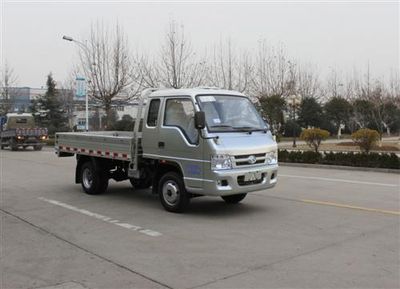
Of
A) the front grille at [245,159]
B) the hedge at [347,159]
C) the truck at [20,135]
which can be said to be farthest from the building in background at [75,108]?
the front grille at [245,159]

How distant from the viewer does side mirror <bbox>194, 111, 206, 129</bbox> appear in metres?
8.70

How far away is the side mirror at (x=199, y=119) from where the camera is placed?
870cm

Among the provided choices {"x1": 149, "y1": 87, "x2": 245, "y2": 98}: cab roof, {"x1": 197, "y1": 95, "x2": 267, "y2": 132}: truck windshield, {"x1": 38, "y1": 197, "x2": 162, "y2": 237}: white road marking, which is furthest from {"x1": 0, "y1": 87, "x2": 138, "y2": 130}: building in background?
{"x1": 197, "y1": 95, "x2": 267, "y2": 132}: truck windshield

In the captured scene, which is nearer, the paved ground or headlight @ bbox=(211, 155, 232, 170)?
the paved ground

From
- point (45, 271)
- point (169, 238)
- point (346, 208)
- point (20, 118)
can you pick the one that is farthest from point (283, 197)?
point (20, 118)

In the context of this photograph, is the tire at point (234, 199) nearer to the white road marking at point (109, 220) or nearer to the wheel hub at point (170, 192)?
the wheel hub at point (170, 192)

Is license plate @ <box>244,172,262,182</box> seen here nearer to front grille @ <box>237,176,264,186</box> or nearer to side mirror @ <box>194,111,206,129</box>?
front grille @ <box>237,176,264,186</box>

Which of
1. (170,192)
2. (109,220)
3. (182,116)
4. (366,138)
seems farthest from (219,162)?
(366,138)

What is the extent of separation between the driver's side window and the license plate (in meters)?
1.11

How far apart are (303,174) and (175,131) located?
8101 mm

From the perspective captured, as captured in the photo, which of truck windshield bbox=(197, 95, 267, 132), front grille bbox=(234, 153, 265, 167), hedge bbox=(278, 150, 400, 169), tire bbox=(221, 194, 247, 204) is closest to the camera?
front grille bbox=(234, 153, 265, 167)

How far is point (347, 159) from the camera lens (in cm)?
1816

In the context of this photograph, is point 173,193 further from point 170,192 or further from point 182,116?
point 182,116

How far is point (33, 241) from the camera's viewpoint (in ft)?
24.6
